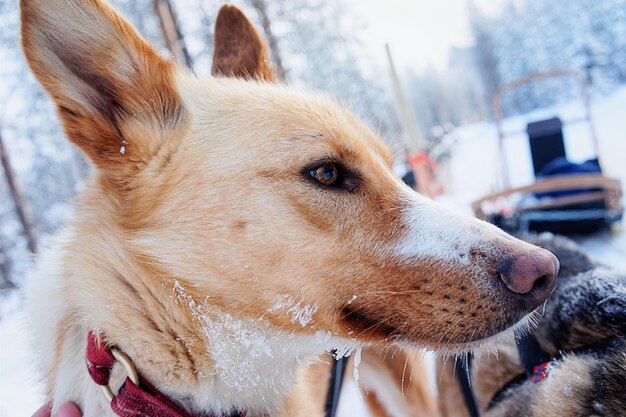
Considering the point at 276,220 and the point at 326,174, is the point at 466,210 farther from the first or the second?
the point at 276,220

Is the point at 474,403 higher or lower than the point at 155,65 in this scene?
lower

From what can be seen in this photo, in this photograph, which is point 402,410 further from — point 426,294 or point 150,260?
point 150,260

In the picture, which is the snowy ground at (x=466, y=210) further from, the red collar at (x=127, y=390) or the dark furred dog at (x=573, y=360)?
the dark furred dog at (x=573, y=360)

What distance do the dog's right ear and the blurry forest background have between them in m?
0.11

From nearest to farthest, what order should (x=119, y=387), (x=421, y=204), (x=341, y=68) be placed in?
(x=119, y=387) → (x=421, y=204) → (x=341, y=68)

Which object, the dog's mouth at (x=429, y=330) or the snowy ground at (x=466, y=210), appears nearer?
the dog's mouth at (x=429, y=330)

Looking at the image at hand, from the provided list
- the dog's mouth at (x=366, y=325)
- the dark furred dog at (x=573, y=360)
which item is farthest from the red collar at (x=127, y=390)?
the dark furred dog at (x=573, y=360)

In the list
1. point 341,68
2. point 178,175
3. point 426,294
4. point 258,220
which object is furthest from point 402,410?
point 341,68

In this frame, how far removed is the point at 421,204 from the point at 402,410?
215cm

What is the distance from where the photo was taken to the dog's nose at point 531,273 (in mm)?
1533

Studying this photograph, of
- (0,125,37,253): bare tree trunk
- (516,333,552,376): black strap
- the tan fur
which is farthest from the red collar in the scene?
(0,125,37,253): bare tree trunk

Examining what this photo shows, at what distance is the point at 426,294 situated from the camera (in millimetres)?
1640

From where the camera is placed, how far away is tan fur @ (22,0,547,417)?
1.64 metres

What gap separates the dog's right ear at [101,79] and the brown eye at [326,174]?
0.68 m
